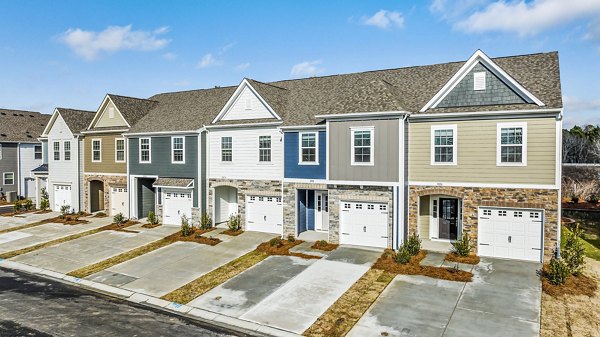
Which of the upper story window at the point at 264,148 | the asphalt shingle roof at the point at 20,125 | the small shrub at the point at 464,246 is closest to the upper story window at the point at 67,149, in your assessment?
the asphalt shingle roof at the point at 20,125

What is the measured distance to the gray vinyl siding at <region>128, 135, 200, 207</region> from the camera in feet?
80.9

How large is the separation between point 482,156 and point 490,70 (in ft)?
12.0

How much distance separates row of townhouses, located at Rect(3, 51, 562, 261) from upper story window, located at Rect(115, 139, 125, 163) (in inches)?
29.6

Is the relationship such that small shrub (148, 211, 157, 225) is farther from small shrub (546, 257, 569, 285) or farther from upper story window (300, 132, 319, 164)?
small shrub (546, 257, 569, 285)

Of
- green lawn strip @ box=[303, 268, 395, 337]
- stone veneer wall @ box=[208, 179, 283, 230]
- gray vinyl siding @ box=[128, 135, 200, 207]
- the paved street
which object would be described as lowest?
the paved street

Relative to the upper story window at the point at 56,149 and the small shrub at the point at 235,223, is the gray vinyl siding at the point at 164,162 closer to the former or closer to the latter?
the small shrub at the point at 235,223

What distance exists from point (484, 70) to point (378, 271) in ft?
31.7

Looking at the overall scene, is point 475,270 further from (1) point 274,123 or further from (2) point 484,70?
(1) point 274,123

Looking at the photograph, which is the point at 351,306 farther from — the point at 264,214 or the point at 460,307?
the point at 264,214

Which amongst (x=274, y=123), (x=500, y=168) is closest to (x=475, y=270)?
(x=500, y=168)

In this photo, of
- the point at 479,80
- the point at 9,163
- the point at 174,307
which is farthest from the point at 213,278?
the point at 9,163

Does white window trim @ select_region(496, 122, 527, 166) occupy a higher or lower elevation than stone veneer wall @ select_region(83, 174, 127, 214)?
higher

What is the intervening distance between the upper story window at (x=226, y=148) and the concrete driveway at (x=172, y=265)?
4748 millimetres

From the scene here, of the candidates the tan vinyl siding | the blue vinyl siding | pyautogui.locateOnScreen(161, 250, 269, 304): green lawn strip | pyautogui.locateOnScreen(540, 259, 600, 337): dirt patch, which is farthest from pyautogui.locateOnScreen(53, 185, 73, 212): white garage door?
pyautogui.locateOnScreen(540, 259, 600, 337): dirt patch
